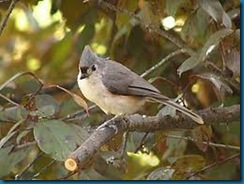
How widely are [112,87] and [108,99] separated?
0.05 metres

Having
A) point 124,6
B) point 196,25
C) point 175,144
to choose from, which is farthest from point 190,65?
point 175,144

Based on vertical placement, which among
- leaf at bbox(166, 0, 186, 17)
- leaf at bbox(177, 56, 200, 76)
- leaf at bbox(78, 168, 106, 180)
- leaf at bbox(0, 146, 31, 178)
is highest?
leaf at bbox(166, 0, 186, 17)

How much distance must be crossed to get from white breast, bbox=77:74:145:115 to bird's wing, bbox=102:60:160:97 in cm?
2

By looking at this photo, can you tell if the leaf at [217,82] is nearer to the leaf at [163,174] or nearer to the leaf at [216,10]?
the leaf at [216,10]

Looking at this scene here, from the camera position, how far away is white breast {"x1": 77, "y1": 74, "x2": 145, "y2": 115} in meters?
2.39

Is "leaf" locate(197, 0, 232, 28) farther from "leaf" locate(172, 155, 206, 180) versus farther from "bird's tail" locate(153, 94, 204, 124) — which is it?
"leaf" locate(172, 155, 206, 180)

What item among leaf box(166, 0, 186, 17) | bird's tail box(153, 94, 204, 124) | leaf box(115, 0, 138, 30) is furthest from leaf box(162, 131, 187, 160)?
leaf box(166, 0, 186, 17)

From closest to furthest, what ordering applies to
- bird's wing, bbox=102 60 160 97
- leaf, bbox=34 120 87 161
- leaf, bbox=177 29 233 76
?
leaf, bbox=34 120 87 161, leaf, bbox=177 29 233 76, bird's wing, bbox=102 60 160 97

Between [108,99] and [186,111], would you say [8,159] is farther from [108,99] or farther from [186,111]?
[186,111]

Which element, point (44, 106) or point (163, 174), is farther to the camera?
point (163, 174)

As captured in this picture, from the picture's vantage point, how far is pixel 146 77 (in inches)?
108

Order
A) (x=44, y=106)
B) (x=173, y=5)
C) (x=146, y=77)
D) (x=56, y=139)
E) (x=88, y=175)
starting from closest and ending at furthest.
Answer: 1. (x=56, y=139)
2. (x=44, y=106)
3. (x=173, y=5)
4. (x=88, y=175)
5. (x=146, y=77)

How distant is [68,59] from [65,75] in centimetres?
10

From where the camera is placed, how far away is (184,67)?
223 cm
